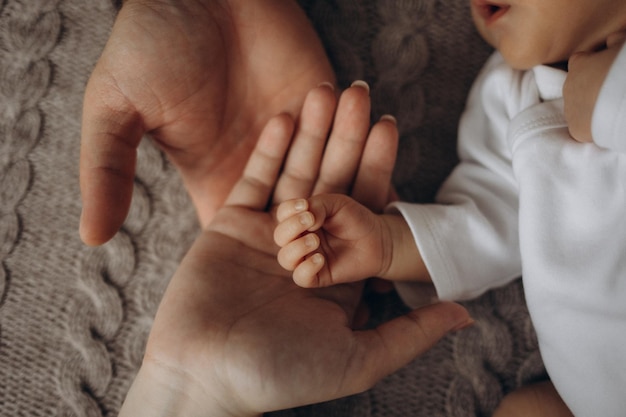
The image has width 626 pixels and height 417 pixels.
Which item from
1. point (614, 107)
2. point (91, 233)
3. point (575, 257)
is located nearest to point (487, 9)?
point (614, 107)

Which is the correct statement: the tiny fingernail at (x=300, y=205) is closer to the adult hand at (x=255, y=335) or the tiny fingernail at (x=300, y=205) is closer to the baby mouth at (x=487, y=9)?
the adult hand at (x=255, y=335)

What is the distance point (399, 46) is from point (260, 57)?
0.85ft

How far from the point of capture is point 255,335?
68cm

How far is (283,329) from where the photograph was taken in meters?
0.69

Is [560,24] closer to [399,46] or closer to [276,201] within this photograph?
[399,46]

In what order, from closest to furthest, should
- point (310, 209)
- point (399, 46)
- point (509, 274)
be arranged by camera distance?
point (310, 209) < point (509, 274) < point (399, 46)

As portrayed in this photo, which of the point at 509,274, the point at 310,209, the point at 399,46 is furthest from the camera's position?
the point at 399,46

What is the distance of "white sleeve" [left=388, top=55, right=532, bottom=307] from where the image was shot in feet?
2.56

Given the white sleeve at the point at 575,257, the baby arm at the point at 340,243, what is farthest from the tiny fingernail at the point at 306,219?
the white sleeve at the point at 575,257

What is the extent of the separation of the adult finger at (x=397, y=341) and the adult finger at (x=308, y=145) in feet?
0.84

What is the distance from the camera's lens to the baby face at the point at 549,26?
0.69 m

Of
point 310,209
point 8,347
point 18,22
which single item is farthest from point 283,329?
point 18,22

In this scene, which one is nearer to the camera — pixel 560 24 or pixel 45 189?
pixel 560 24

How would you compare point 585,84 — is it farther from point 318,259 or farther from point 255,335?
point 255,335
